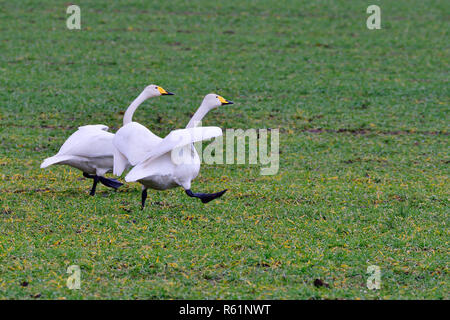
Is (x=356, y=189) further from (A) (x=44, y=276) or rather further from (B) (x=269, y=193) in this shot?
(A) (x=44, y=276)

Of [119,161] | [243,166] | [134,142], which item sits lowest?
[243,166]

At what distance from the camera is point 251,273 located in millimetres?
6859

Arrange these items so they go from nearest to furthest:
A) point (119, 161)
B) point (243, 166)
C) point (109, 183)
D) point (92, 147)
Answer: point (119, 161) < point (92, 147) < point (109, 183) < point (243, 166)

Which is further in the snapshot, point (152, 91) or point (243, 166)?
point (243, 166)

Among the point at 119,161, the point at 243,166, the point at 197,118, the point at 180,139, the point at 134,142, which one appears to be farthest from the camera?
the point at 243,166

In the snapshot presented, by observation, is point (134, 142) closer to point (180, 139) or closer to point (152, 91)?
point (180, 139)

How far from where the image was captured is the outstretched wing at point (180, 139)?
8125 mm

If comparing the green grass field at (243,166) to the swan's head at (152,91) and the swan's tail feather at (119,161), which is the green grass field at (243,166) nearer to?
the swan's tail feather at (119,161)

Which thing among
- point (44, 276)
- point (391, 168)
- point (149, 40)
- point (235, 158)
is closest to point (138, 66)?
point (149, 40)

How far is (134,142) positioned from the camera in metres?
8.65

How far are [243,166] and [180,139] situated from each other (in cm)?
387

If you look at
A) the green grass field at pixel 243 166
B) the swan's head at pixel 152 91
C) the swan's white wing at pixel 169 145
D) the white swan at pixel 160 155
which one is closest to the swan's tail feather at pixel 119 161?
the white swan at pixel 160 155

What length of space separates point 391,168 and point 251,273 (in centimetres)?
563

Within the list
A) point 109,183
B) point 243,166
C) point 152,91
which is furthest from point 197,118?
point 243,166
